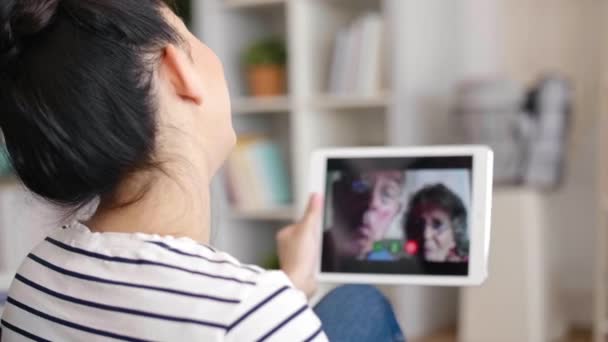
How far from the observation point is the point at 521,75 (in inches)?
99.0

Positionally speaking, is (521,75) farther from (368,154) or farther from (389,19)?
(368,154)

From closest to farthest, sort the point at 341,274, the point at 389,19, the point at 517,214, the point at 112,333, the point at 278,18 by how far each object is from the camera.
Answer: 1. the point at 112,333
2. the point at 341,274
3. the point at 517,214
4. the point at 389,19
5. the point at 278,18

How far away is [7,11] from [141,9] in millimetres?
123

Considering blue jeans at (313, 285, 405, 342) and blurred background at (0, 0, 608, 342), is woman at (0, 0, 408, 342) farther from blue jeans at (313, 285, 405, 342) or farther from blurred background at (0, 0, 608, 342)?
blurred background at (0, 0, 608, 342)

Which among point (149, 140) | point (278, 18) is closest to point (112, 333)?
point (149, 140)

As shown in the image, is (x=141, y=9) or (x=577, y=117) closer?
(x=141, y=9)

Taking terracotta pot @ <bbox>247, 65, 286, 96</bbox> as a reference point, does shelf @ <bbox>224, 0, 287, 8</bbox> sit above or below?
above

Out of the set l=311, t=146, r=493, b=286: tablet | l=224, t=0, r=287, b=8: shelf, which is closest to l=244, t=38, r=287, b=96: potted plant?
l=224, t=0, r=287, b=8: shelf

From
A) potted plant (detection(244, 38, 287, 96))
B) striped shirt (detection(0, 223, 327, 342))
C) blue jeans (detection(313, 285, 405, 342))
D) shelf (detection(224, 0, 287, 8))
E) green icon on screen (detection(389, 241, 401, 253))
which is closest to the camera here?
striped shirt (detection(0, 223, 327, 342))

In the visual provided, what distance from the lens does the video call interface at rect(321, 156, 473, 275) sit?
1129mm

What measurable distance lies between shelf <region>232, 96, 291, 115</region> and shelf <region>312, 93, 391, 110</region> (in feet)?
0.35

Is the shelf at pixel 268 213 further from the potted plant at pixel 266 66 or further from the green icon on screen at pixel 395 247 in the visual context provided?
the green icon on screen at pixel 395 247

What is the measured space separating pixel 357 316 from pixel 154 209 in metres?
0.40

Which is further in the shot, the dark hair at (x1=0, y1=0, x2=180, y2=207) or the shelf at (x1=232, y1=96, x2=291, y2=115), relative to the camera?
the shelf at (x1=232, y1=96, x2=291, y2=115)
